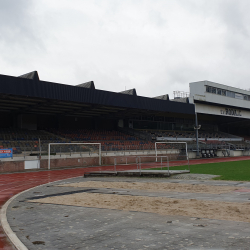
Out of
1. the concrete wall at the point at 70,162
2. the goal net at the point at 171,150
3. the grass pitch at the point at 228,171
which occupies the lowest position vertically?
the grass pitch at the point at 228,171

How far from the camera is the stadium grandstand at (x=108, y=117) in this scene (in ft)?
110

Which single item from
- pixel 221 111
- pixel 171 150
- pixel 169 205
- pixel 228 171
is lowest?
pixel 169 205

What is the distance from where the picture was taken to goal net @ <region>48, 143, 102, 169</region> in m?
31.9

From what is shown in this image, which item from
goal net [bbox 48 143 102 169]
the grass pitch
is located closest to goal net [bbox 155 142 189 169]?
goal net [bbox 48 143 102 169]

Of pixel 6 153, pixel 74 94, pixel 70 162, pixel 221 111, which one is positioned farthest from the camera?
pixel 221 111

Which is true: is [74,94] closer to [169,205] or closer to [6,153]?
[6,153]

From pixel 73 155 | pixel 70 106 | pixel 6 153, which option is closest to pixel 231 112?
pixel 70 106

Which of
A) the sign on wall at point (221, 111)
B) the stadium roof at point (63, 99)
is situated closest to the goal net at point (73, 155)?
the stadium roof at point (63, 99)

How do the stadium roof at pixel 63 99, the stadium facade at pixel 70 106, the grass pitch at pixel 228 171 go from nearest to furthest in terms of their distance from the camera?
the grass pitch at pixel 228 171 → the stadium roof at pixel 63 99 → the stadium facade at pixel 70 106

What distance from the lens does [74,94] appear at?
1475 inches

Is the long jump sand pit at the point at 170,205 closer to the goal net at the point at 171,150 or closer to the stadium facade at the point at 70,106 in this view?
the stadium facade at the point at 70,106

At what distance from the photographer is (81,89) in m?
38.2

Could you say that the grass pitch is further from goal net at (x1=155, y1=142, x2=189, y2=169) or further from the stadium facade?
the stadium facade

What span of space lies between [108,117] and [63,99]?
1844 cm
